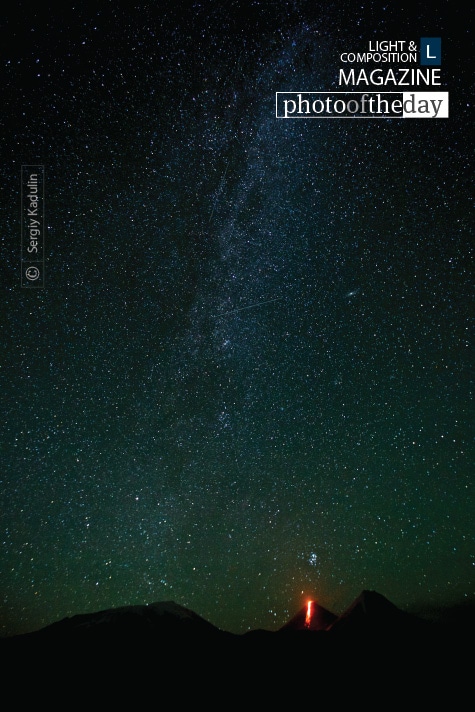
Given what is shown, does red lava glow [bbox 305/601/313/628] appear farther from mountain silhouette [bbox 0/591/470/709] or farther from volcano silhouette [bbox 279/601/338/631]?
mountain silhouette [bbox 0/591/470/709]

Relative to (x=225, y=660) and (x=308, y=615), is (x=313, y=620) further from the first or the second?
(x=225, y=660)

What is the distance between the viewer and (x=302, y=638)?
27062mm

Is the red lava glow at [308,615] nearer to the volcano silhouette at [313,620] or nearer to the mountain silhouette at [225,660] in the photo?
the volcano silhouette at [313,620]

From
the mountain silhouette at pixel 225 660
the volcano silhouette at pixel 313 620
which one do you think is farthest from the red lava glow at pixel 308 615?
the mountain silhouette at pixel 225 660

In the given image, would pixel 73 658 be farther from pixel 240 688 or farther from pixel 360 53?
pixel 360 53

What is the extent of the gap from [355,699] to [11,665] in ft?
58.0

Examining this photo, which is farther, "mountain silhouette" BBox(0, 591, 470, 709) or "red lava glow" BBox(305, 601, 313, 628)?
"red lava glow" BBox(305, 601, 313, 628)

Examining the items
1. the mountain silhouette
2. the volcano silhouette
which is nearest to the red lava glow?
the volcano silhouette

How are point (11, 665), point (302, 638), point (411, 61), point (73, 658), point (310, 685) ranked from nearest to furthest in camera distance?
point (411, 61), point (310, 685), point (11, 665), point (73, 658), point (302, 638)

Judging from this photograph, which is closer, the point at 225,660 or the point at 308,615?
the point at 225,660

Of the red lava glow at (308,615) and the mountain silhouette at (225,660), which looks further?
the red lava glow at (308,615)

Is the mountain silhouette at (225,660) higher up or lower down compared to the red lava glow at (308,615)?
higher up

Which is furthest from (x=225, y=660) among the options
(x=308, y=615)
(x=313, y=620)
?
(x=308, y=615)

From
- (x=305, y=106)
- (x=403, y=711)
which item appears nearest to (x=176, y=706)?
(x=403, y=711)
